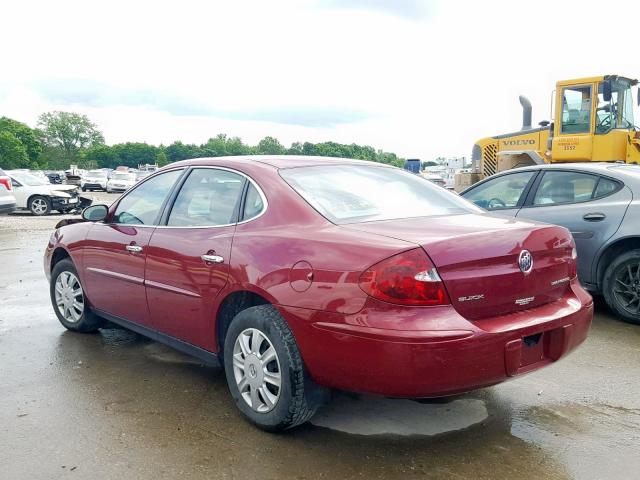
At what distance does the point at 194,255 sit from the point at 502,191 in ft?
13.6

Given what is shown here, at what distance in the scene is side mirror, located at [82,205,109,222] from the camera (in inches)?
191

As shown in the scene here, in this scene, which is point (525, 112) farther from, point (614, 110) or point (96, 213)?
point (96, 213)

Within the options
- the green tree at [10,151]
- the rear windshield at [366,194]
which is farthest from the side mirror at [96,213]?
the green tree at [10,151]

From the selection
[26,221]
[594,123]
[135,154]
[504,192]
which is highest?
[135,154]

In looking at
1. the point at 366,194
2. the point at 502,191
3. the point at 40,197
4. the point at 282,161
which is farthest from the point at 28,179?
the point at 366,194

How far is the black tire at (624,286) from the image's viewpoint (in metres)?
5.50

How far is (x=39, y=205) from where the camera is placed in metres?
19.4

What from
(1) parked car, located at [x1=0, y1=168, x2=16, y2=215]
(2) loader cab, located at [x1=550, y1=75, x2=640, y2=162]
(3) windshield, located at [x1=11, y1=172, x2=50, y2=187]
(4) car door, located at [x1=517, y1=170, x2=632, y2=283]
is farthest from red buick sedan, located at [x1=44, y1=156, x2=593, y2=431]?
(3) windshield, located at [x1=11, y1=172, x2=50, y2=187]

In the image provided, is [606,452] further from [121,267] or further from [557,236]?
[121,267]

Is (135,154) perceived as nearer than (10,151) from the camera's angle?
No

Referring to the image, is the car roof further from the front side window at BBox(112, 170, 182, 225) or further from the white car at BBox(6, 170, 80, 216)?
the white car at BBox(6, 170, 80, 216)

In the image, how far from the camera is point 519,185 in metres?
6.54

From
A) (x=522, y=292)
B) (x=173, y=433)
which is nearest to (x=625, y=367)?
(x=522, y=292)

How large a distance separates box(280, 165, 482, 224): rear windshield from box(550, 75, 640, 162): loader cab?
9.02 meters
